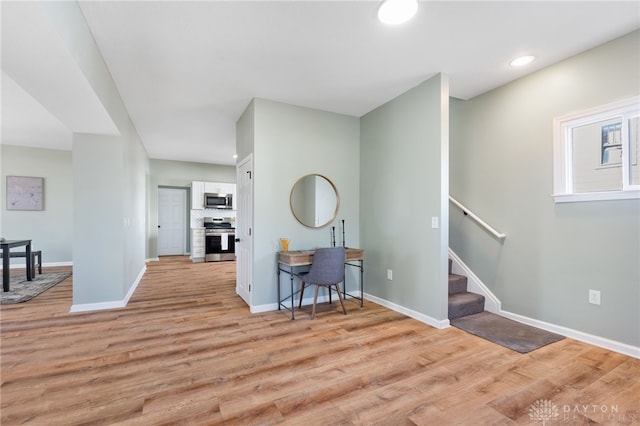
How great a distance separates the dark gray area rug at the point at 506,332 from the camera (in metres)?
2.55

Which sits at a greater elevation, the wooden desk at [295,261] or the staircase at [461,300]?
the wooden desk at [295,261]

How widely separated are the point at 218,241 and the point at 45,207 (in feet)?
12.3

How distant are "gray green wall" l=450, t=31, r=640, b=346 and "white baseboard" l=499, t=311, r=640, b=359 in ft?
0.13

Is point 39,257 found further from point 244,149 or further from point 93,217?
point 244,149

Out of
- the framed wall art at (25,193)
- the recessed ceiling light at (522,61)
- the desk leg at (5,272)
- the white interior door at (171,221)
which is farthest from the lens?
the white interior door at (171,221)

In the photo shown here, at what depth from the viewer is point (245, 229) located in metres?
3.94

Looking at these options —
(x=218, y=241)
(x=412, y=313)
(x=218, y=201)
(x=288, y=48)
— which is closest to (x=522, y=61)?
(x=288, y=48)

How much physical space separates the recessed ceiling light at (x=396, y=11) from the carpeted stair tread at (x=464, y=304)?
2787 millimetres

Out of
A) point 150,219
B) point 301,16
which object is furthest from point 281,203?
point 150,219

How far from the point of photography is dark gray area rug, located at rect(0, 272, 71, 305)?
3967 mm

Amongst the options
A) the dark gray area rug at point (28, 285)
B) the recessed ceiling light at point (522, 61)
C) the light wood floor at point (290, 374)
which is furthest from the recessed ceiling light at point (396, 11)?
the dark gray area rug at point (28, 285)

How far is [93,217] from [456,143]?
4.67 m

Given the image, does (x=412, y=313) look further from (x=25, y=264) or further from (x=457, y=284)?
(x=25, y=264)

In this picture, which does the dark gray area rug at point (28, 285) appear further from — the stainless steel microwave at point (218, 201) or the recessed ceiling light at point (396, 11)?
the recessed ceiling light at point (396, 11)
